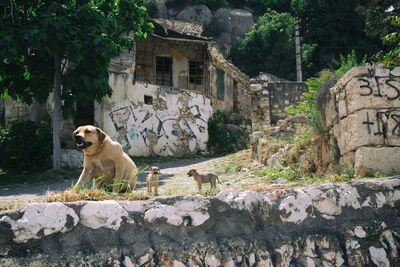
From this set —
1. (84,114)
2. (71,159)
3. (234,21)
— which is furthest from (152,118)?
(234,21)

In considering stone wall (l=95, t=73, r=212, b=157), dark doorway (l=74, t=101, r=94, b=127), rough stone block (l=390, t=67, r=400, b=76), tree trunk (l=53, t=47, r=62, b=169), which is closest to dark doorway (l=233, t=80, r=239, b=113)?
stone wall (l=95, t=73, r=212, b=157)

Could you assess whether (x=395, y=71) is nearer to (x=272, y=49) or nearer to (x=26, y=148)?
(x=26, y=148)

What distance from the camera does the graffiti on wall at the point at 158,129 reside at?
42.8ft

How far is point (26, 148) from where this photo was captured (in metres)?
10.8

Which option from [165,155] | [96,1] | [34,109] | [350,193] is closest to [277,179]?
[350,193]

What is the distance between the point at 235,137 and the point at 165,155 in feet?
10.7

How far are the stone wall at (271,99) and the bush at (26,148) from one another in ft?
31.8

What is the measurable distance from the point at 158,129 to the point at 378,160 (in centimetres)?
1023

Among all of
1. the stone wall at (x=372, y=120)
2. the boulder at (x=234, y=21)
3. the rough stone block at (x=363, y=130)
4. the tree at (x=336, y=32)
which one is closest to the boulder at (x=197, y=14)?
the boulder at (x=234, y=21)

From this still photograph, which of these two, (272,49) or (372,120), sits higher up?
(272,49)

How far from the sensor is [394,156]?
4.45 meters

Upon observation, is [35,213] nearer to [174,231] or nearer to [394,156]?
[174,231]

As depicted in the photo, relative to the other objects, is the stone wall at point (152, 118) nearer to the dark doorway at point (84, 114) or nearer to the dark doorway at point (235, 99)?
the dark doorway at point (84, 114)

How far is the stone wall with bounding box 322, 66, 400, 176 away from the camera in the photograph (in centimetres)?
445
